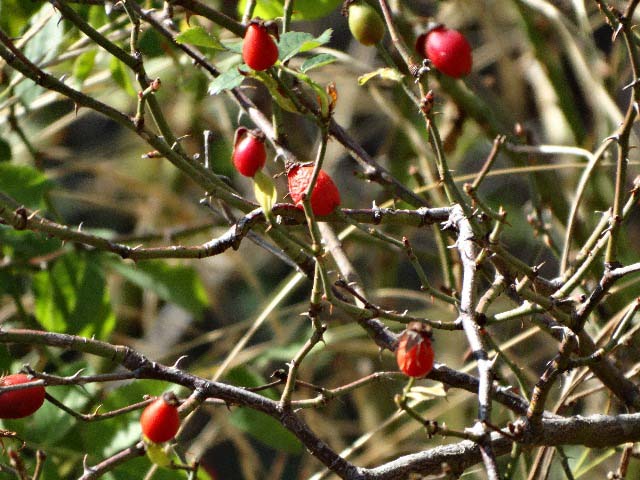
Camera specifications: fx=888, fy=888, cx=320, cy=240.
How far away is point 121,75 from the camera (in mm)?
1265

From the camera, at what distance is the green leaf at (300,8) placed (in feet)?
3.95

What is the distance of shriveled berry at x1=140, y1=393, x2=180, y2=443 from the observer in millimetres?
688

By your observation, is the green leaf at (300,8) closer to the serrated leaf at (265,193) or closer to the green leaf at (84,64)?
the green leaf at (84,64)

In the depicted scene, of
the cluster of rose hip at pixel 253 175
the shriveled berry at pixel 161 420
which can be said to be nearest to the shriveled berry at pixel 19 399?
the cluster of rose hip at pixel 253 175

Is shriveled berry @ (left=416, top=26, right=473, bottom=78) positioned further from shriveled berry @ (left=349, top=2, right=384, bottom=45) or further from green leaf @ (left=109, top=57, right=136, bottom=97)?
green leaf @ (left=109, top=57, right=136, bottom=97)

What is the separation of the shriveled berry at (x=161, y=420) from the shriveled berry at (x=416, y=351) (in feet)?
0.60

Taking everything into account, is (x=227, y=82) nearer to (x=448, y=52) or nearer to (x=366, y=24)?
(x=366, y=24)

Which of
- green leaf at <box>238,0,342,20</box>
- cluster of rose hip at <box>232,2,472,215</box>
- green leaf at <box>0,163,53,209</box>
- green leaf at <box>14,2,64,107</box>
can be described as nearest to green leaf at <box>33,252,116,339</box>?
green leaf at <box>0,163,53,209</box>

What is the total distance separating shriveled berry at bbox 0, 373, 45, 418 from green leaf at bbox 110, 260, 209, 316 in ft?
2.70

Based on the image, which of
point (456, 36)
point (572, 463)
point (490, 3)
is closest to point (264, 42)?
point (456, 36)

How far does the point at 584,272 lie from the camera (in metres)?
0.82

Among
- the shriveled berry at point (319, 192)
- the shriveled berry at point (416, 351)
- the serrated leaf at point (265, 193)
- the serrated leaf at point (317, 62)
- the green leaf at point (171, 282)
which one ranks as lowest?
the green leaf at point (171, 282)

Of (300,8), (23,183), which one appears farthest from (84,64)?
(300,8)

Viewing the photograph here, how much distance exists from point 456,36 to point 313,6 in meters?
0.23
